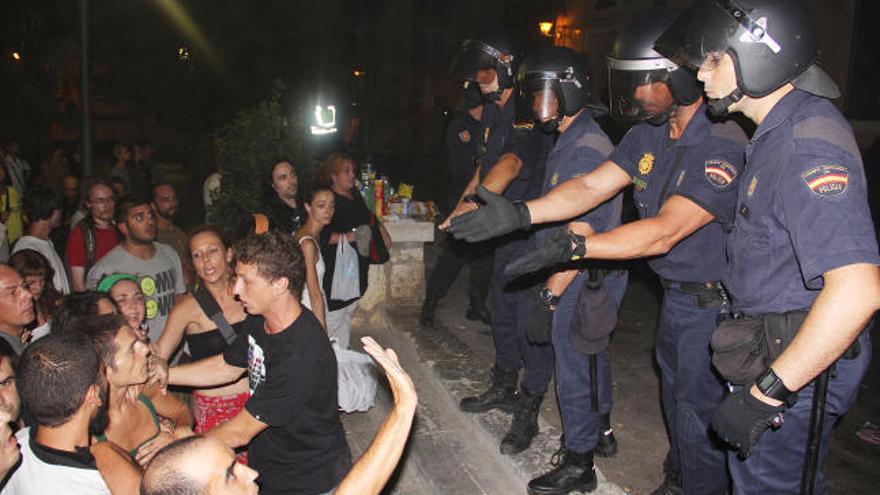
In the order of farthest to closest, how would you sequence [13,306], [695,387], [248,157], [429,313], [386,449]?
[248,157] < [429,313] < [13,306] < [695,387] < [386,449]

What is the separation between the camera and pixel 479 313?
691 cm

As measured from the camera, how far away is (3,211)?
749cm

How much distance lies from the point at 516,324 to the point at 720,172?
2185 mm

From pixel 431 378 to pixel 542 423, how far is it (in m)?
1.39

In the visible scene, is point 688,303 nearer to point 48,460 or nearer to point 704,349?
point 704,349

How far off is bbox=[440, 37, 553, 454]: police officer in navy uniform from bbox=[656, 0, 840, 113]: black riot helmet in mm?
2046

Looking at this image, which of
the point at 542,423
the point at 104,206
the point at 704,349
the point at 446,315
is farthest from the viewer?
the point at 446,315

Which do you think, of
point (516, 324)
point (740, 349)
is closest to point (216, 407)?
point (516, 324)

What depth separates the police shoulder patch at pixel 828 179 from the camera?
2.14 m

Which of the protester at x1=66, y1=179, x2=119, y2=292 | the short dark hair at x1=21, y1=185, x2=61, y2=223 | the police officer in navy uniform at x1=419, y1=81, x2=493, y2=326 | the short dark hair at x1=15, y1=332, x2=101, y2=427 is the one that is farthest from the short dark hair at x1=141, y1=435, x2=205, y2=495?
the police officer in navy uniform at x1=419, y1=81, x2=493, y2=326

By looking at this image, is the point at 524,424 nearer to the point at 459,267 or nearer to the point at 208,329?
the point at 208,329

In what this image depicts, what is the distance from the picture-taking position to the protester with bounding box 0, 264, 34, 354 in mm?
3449

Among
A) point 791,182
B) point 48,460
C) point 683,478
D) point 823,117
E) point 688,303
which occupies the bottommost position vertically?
point 683,478

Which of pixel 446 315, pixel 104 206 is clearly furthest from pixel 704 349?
pixel 104 206
